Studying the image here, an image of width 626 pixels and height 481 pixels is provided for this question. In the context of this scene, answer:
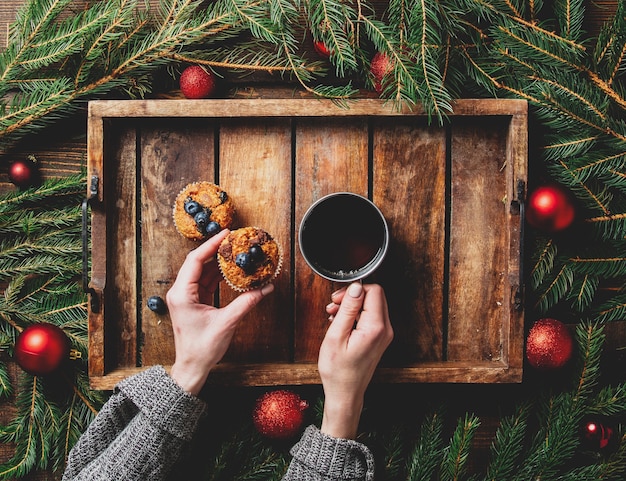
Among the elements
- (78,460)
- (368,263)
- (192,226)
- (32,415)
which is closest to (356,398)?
(368,263)

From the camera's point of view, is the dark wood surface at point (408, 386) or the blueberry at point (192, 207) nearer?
the blueberry at point (192, 207)

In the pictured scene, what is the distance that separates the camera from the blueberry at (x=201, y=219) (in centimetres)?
121

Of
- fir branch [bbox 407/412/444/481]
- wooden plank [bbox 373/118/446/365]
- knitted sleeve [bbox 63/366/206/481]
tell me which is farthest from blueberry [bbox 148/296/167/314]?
fir branch [bbox 407/412/444/481]

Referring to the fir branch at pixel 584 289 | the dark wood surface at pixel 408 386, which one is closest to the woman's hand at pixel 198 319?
the dark wood surface at pixel 408 386

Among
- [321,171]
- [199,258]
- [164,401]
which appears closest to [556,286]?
[321,171]

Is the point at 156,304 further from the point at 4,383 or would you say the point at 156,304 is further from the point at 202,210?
the point at 4,383

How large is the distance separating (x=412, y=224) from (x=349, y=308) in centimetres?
28

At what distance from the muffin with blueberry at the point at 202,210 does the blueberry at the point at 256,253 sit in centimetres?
13

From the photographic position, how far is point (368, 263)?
48.2 inches

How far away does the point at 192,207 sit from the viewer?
1.21m

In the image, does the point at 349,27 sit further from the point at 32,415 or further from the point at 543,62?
the point at 32,415

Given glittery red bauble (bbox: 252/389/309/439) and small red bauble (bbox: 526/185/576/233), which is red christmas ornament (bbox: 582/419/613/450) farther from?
glittery red bauble (bbox: 252/389/309/439)

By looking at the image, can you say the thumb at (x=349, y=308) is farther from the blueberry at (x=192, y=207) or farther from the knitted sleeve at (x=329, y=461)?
the blueberry at (x=192, y=207)

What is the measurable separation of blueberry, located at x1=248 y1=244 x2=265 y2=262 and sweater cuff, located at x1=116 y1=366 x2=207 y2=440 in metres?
0.35
